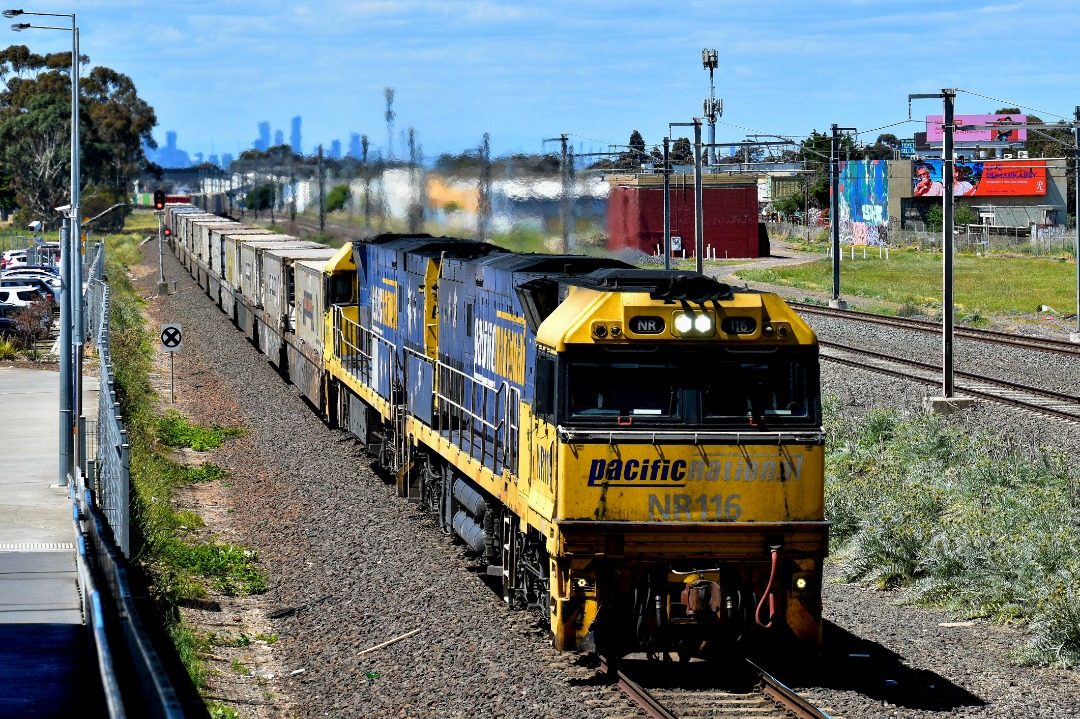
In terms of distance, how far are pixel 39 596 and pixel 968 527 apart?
1017 cm

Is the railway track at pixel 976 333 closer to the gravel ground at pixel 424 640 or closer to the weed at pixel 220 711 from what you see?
the gravel ground at pixel 424 640

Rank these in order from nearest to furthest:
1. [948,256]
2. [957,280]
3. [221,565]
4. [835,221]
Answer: [221,565]
[948,256]
[835,221]
[957,280]

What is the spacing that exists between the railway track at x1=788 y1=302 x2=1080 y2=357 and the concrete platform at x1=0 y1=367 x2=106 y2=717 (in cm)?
2292

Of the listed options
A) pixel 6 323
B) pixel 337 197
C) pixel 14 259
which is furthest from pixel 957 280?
pixel 14 259

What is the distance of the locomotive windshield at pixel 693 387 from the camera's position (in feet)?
37.0

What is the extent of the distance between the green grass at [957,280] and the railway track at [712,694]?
38.0 meters

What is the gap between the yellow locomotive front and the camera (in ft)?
36.5

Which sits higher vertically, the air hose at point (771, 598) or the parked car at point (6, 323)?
the parked car at point (6, 323)

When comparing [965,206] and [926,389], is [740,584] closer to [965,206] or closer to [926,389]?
[926,389]

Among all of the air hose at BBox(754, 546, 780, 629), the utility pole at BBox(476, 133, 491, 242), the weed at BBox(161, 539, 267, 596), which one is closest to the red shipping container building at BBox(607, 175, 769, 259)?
the utility pole at BBox(476, 133, 491, 242)

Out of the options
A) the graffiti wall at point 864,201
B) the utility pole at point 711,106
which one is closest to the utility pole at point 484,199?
the utility pole at point 711,106

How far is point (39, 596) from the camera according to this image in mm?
13961

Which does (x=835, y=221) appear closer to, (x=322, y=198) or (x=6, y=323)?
(x=322, y=198)

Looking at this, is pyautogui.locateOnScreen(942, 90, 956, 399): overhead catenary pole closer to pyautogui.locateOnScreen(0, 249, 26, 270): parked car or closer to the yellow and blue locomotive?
the yellow and blue locomotive
